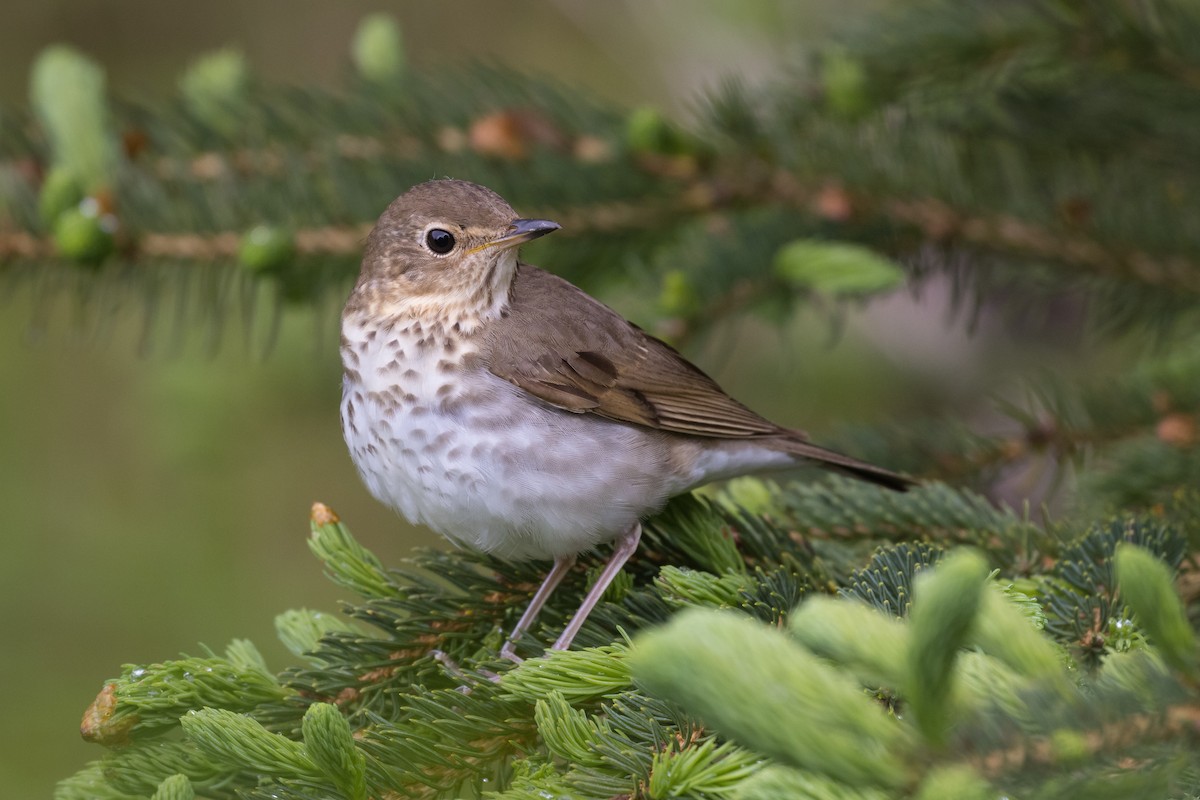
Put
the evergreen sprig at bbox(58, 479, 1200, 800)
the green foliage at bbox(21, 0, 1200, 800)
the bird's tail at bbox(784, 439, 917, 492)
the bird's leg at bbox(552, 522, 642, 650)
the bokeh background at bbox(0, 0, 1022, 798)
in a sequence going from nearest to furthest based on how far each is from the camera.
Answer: the evergreen sprig at bbox(58, 479, 1200, 800)
the green foliage at bbox(21, 0, 1200, 800)
the bird's leg at bbox(552, 522, 642, 650)
the bird's tail at bbox(784, 439, 917, 492)
the bokeh background at bbox(0, 0, 1022, 798)

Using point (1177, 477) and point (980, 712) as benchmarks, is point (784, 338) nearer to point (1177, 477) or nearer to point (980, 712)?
point (1177, 477)

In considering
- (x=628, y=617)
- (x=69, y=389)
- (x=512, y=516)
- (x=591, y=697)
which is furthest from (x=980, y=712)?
(x=69, y=389)

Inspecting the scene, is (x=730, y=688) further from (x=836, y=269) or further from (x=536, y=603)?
(x=836, y=269)

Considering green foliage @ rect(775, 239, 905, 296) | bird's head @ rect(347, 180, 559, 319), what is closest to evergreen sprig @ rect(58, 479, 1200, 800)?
green foliage @ rect(775, 239, 905, 296)

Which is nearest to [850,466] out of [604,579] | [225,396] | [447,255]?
[604,579]

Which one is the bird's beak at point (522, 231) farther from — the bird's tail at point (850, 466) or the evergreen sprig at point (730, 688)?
the bird's tail at point (850, 466)

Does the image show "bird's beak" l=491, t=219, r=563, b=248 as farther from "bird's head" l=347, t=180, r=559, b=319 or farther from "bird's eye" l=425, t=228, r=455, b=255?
"bird's eye" l=425, t=228, r=455, b=255

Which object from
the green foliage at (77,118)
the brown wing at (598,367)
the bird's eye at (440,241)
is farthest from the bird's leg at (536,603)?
the green foliage at (77,118)
